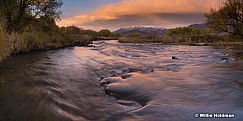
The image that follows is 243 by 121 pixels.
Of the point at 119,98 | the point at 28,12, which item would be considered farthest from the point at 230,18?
the point at 28,12

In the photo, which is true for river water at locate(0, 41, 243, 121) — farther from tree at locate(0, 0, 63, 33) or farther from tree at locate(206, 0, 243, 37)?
tree at locate(0, 0, 63, 33)

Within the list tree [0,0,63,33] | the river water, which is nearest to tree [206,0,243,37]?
the river water

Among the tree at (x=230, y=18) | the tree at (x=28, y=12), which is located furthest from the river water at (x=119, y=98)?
the tree at (x=28, y=12)

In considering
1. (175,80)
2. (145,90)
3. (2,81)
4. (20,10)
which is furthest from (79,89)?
(20,10)

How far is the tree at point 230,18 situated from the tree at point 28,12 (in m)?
21.4

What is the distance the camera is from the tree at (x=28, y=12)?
28250mm

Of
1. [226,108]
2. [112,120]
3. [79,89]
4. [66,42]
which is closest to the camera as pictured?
[112,120]

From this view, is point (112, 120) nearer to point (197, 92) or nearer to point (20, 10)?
point (197, 92)

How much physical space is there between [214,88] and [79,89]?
17.1 ft

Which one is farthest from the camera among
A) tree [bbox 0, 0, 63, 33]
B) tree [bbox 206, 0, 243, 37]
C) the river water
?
tree [bbox 0, 0, 63, 33]

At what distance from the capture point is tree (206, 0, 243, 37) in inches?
1001

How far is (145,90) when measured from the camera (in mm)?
8430

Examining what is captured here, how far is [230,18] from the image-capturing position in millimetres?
26000

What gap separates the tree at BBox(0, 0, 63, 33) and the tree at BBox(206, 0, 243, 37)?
21.4 meters
